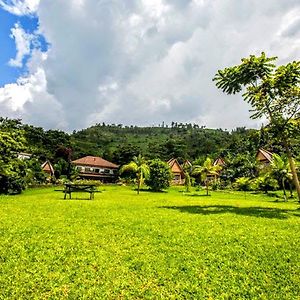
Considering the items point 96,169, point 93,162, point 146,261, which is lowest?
point 146,261

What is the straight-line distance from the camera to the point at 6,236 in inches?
430

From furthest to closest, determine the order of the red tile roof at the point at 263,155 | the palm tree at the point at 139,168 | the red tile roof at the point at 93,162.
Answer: the red tile roof at the point at 93,162 → the red tile roof at the point at 263,155 → the palm tree at the point at 139,168

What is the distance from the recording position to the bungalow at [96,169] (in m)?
80.8

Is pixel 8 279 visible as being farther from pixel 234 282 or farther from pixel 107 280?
pixel 234 282

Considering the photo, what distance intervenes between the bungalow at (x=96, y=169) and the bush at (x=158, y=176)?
1355 inches

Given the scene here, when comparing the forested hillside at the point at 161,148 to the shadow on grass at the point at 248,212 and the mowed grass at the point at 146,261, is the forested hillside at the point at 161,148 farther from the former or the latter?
the mowed grass at the point at 146,261

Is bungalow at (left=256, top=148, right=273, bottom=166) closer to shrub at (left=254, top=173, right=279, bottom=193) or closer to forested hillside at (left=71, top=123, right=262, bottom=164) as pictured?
forested hillside at (left=71, top=123, right=262, bottom=164)

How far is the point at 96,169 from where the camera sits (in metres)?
81.9

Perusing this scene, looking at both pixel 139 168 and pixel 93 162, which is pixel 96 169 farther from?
pixel 139 168

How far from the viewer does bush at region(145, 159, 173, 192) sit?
47.9 metres

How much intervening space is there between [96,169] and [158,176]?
37.6m

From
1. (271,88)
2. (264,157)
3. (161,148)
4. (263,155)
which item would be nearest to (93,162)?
(161,148)

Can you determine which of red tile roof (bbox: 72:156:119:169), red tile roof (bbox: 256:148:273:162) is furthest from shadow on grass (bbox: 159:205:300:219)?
red tile roof (bbox: 72:156:119:169)

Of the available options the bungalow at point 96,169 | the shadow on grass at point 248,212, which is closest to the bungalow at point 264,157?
the bungalow at point 96,169
